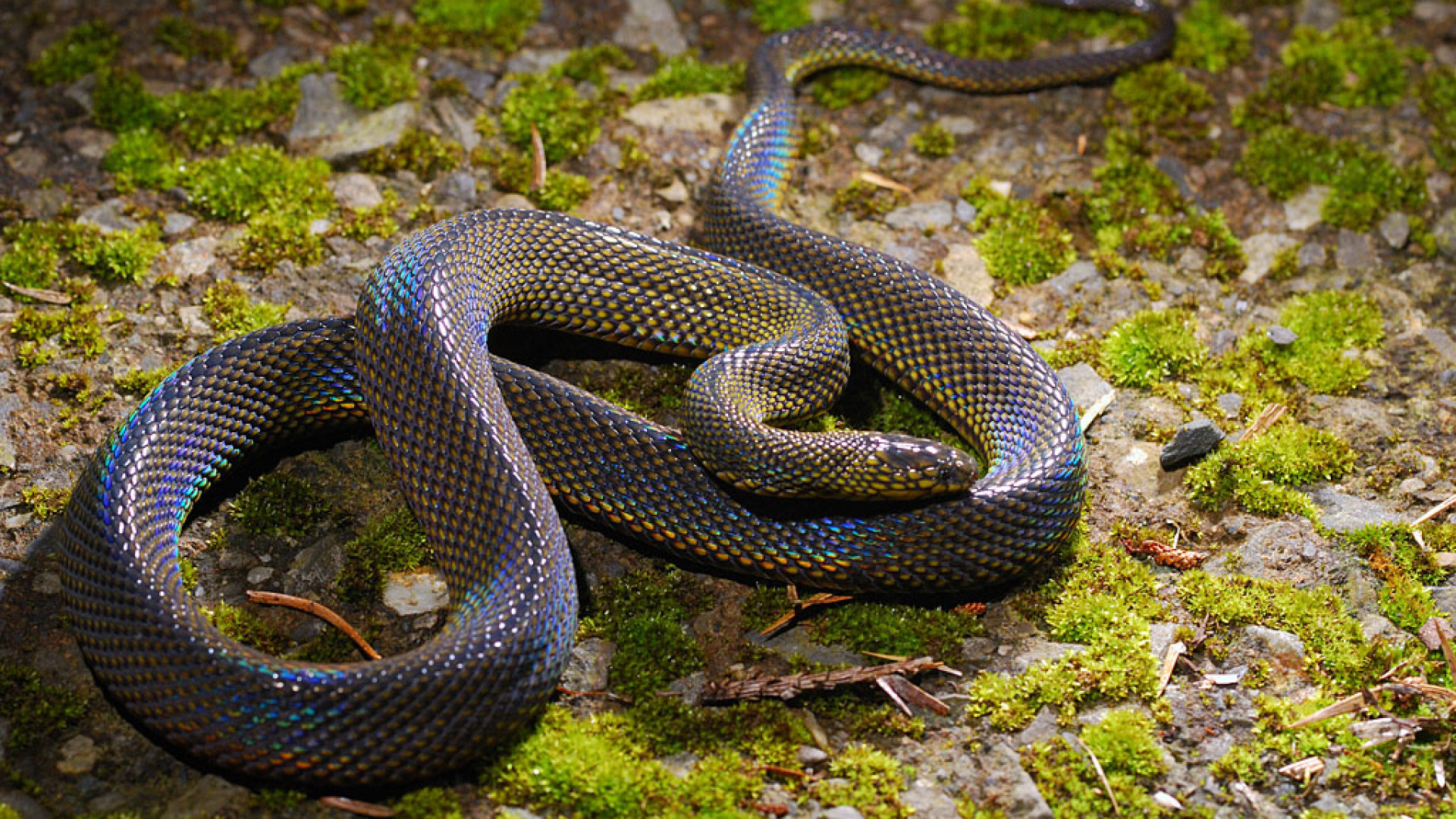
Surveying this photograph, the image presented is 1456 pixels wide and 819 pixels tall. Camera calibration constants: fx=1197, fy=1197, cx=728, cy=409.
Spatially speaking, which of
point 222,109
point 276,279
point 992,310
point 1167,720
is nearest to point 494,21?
point 222,109

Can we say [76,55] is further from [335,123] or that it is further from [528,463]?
[528,463]

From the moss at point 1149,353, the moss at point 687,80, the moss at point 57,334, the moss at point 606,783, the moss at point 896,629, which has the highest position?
the moss at point 687,80

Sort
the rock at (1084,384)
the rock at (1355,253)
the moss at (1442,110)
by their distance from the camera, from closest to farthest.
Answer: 1. the rock at (1084,384)
2. the rock at (1355,253)
3. the moss at (1442,110)

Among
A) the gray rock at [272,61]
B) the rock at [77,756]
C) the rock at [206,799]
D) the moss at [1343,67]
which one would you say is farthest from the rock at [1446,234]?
the rock at [77,756]

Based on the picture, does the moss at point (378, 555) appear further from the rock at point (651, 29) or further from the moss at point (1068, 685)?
the rock at point (651, 29)

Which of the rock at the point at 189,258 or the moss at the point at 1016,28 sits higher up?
the moss at the point at 1016,28

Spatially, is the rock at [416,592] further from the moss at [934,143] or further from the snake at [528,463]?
the moss at [934,143]

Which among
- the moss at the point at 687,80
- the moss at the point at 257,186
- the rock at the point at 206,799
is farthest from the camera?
the moss at the point at 687,80

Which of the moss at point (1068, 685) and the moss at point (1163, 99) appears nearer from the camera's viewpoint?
the moss at point (1068, 685)
